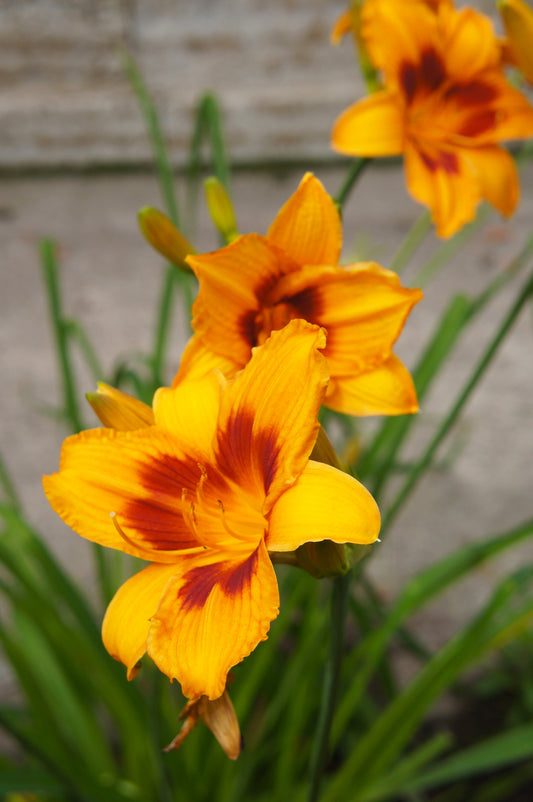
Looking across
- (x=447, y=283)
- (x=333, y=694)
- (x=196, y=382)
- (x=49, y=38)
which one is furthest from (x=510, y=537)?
(x=49, y=38)

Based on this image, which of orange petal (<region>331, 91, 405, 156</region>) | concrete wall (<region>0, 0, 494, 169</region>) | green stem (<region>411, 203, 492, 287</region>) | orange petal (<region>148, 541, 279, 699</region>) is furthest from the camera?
concrete wall (<region>0, 0, 494, 169</region>)

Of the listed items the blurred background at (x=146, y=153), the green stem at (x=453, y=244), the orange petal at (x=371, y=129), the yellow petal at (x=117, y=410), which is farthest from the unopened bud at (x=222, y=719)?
the blurred background at (x=146, y=153)

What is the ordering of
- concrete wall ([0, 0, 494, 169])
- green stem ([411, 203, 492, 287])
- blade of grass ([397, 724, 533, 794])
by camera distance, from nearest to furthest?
1. blade of grass ([397, 724, 533, 794])
2. green stem ([411, 203, 492, 287])
3. concrete wall ([0, 0, 494, 169])

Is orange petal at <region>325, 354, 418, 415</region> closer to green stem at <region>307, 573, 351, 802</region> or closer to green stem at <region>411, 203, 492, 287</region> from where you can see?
green stem at <region>307, 573, 351, 802</region>

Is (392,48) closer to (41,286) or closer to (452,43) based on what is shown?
(452,43)

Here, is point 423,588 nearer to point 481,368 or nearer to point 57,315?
point 481,368

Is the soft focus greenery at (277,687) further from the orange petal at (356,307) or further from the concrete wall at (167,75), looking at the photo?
the concrete wall at (167,75)

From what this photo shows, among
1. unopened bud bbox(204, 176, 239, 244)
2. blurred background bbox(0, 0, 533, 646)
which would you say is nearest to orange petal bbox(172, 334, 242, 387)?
unopened bud bbox(204, 176, 239, 244)

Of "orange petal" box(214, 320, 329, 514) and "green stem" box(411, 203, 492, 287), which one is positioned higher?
"orange petal" box(214, 320, 329, 514)

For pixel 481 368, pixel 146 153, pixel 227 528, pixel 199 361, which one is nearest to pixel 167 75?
pixel 146 153
